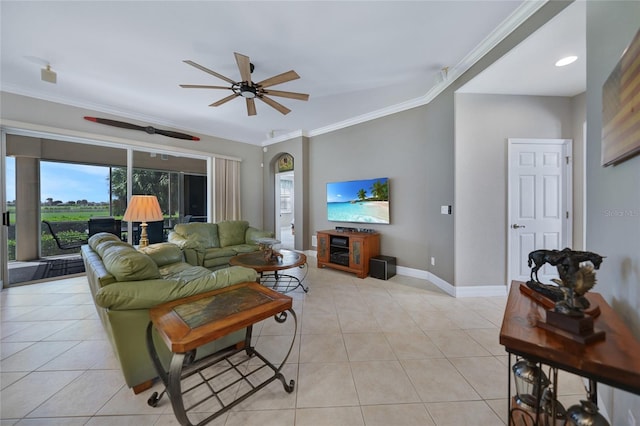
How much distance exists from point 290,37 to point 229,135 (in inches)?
145

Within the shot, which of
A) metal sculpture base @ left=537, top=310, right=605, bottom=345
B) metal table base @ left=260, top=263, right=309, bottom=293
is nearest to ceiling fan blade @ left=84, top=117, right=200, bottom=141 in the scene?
metal table base @ left=260, top=263, right=309, bottom=293

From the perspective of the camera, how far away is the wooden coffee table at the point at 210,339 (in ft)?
3.59

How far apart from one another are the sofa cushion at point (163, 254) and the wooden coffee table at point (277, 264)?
2.46 feet

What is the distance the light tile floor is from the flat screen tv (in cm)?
171

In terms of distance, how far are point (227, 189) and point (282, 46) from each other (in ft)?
12.3

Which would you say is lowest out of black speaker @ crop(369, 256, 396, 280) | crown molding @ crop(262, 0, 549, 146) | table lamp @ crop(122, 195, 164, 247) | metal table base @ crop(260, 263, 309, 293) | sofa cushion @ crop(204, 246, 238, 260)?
metal table base @ crop(260, 263, 309, 293)

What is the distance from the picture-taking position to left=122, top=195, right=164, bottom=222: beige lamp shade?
3041 mm

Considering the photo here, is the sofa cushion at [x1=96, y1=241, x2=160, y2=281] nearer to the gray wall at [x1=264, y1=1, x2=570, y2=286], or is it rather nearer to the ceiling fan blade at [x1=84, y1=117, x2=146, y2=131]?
the gray wall at [x1=264, y1=1, x2=570, y2=286]

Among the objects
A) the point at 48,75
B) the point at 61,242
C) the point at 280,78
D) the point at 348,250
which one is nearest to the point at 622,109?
the point at 280,78

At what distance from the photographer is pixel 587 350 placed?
79cm

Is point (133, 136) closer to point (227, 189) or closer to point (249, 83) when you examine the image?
point (227, 189)

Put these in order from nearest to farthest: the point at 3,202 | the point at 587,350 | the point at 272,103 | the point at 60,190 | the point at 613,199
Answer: the point at 587,350
the point at 613,199
the point at 272,103
the point at 3,202
the point at 60,190

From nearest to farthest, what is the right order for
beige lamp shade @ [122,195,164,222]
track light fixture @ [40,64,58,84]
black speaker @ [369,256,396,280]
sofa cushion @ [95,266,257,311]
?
sofa cushion @ [95,266,257,311] < track light fixture @ [40,64,58,84] < beige lamp shade @ [122,195,164,222] < black speaker @ [369,256,396,280]

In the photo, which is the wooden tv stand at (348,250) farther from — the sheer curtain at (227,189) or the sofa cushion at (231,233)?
the sheer curtain at (227,189)
